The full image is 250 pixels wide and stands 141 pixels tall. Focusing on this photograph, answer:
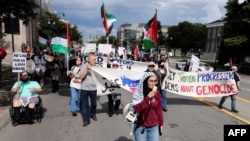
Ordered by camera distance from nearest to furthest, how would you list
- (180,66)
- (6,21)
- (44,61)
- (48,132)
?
(48,132) → (6,21) → (44,61) → (180,66)

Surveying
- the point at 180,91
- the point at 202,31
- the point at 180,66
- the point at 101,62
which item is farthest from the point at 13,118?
the point at 202,31

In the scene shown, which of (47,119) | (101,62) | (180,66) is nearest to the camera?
(47,119)

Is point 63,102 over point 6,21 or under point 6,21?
under

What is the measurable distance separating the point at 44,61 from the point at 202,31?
368 ft

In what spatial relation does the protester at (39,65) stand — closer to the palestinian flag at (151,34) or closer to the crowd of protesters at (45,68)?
the crowd of protesters at (45,68)

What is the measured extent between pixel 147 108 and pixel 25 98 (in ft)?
15.0

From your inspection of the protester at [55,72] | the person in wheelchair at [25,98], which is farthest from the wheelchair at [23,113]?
the protester at [55,72]

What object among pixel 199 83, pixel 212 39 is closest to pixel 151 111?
pixel 199 83

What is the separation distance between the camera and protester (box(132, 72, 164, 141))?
4.43 m

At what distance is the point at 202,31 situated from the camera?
12138 cm

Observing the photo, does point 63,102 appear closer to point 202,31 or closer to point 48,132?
point 48,132

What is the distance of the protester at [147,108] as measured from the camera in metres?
4.43

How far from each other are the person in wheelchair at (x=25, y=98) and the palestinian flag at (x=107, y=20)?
8260 millimetres

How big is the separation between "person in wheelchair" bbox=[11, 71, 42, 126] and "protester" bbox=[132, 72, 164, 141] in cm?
413
